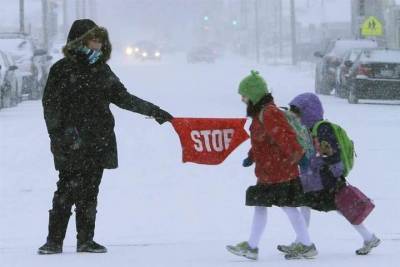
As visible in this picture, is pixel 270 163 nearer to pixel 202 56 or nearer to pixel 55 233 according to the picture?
pixel 55 233

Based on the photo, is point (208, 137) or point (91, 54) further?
point (208, 137)

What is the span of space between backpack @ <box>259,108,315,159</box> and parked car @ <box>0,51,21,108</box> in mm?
18602

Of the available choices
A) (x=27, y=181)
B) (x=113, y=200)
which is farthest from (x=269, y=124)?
(x=27, y=181)

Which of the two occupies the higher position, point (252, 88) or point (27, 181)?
point (252, 88)

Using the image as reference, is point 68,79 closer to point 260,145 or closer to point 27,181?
point 260,145

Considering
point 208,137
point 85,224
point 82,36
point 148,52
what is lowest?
point 148,52

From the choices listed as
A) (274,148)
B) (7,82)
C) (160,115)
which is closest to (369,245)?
(274,148)

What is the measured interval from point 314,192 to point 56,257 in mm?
1724

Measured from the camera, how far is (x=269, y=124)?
751 centimetres

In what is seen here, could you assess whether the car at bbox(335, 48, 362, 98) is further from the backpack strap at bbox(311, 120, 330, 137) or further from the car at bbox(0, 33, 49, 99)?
the backpack strap at bbox(311, 120, 330, 137)

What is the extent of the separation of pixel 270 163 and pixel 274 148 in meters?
0.10

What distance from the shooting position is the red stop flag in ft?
27.7

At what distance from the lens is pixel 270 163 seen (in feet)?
25.0

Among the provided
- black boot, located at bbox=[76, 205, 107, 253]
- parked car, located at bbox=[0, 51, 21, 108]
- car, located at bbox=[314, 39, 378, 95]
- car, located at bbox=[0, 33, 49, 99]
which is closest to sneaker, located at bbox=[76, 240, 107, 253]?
black boot, located at bbox=[76, 205, 107, 253]
